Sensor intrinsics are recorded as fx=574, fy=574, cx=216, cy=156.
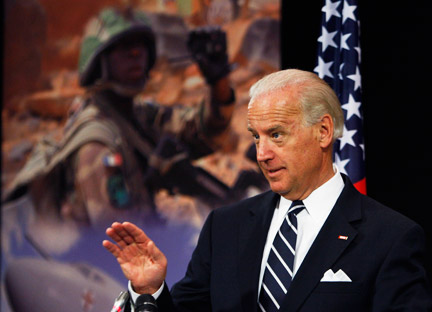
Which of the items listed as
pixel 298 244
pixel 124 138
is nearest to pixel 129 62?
pixel 124 138

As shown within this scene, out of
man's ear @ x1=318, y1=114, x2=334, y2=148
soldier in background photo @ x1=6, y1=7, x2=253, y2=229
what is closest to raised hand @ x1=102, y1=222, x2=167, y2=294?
man's ear @ x1=318, y1=114, x2=334, y2=148

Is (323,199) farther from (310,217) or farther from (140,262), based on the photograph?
(140,262)

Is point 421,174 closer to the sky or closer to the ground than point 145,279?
closer to the ground

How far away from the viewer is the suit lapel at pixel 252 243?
1.67 metres

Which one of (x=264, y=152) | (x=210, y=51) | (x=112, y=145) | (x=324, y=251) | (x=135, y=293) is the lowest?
(x=112, y=145)

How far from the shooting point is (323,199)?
68.2 inches

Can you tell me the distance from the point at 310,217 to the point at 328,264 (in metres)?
0.19

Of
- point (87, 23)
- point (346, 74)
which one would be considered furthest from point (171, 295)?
point (87, 23)

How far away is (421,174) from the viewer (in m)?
3.08

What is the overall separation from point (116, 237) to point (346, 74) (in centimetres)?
162

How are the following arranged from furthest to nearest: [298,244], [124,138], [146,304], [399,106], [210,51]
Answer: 1. [124,138]
2. [210,51]
3. [399,106]
4. [298,244]
5. [146,304]

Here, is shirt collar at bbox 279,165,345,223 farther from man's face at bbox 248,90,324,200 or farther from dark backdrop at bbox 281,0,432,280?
dark backdrop at bbox 281,0,432,280

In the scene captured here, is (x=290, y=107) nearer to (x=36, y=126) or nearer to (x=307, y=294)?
(x=307, y=294)

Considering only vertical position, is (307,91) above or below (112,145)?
above
